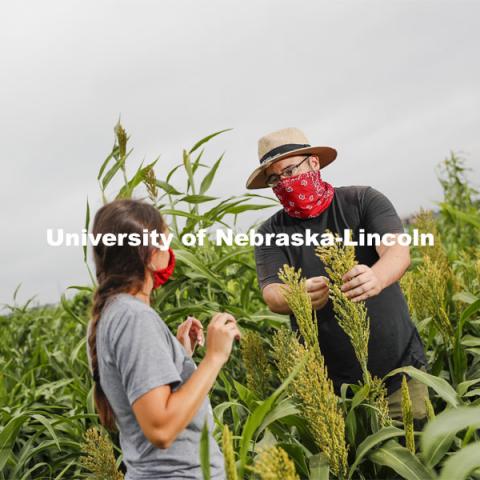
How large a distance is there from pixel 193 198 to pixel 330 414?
1652 mm

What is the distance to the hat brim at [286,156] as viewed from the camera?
88.3 inches

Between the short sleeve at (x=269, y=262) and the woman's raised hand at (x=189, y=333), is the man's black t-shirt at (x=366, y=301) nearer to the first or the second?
the short sleeve at (x=269, y=262)

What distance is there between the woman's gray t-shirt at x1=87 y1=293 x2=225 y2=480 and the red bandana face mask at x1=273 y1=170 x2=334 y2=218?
3.36 feet

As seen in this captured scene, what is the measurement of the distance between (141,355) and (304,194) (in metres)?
1.20

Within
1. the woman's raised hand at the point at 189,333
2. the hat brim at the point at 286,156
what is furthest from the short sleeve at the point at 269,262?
the woman's raised hand at the point at 189,333

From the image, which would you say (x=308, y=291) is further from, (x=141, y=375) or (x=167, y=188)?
(x=167, y=188)

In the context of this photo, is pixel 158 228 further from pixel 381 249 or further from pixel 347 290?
pixel 381 249

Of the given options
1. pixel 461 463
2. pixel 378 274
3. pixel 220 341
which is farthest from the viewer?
pixel 378 274

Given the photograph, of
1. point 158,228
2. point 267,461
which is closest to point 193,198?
point 158,228

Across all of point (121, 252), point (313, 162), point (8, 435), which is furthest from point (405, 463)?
point (8, 435)

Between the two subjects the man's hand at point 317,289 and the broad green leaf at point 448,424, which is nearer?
the broad green leaf at point 448,424

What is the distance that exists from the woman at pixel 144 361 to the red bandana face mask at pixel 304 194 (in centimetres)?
88

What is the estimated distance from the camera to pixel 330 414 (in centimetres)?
117

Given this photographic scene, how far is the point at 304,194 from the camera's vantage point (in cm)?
219
